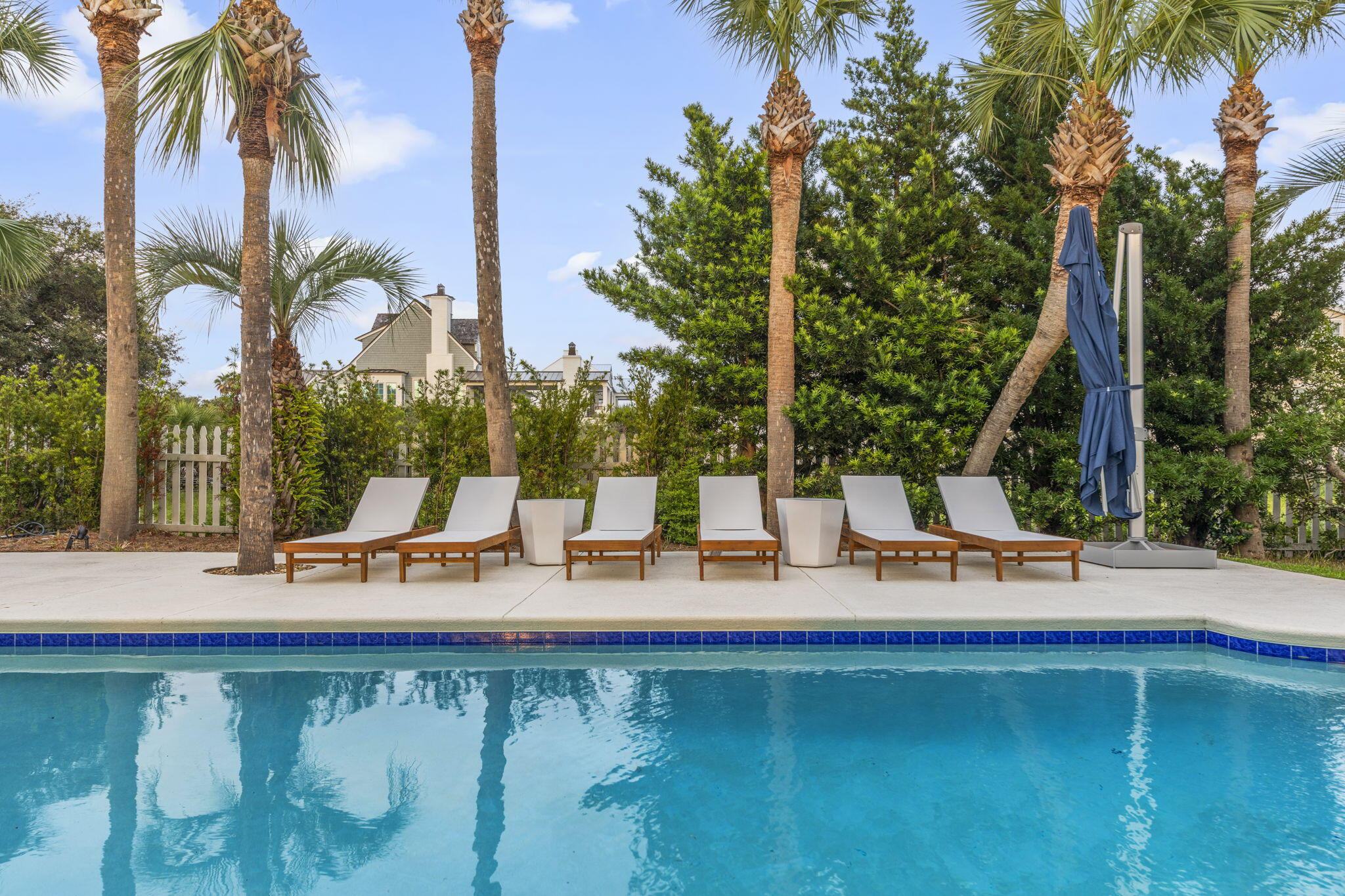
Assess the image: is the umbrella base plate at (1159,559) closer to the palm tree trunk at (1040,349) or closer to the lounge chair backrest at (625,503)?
the palm tree trunk at (1040,349)

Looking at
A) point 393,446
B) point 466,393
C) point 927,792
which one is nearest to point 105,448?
point 393,446

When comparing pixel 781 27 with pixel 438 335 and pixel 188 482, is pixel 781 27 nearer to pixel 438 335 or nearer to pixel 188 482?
pixel 188 482

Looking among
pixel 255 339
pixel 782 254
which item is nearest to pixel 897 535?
pixel 782 254

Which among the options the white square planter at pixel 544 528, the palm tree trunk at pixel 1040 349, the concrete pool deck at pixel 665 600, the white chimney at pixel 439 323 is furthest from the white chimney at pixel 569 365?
the concrete pool deck at pixel 665 600

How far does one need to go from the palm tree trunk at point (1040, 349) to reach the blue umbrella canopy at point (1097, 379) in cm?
71

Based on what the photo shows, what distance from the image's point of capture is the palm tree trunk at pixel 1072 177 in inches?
318

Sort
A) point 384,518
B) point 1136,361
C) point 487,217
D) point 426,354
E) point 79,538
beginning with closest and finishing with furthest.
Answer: point 1136,361 → point 384,518 → point 487,217 → point 79,538 → point 426,354

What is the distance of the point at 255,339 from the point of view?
6.69m

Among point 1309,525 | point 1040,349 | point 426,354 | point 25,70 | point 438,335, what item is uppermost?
point 25,70

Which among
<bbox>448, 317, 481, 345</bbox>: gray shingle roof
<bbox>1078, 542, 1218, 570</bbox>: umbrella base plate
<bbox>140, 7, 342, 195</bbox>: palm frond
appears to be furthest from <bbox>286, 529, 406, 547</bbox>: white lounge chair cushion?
<bbox>448, 317, 481, 345</bbox>: gray shingle roof

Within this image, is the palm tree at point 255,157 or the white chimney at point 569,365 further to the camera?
the white chimney at point 569,365

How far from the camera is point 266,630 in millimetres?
4766

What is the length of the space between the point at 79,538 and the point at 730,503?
7678mm

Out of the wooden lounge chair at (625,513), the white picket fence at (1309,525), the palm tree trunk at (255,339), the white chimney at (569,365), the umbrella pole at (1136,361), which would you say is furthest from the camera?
the white chimney at (569,365)
